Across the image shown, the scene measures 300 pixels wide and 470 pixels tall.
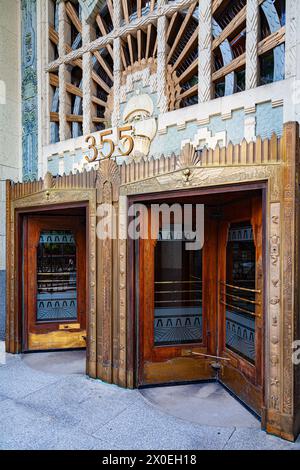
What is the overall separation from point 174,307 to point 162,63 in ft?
12.4

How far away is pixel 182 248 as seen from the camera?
4.52 m

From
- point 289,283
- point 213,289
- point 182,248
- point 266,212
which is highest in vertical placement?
point 266,212

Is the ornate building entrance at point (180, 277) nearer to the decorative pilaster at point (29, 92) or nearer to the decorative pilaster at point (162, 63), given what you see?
the decorative pilaster at point (162, 63)

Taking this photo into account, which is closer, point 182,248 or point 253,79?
point 253,79

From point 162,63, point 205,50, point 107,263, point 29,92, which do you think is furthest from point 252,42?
point 29,92

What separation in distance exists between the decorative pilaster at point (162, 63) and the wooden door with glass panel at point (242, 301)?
2.10 m

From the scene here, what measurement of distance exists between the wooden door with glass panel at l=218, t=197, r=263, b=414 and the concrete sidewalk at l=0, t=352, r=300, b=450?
12.1 inches

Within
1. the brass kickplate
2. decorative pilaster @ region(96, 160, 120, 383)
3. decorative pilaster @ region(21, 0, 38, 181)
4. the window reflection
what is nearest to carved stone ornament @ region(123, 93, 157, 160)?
decorative pilaster @ region(96, 160, 120, 383)

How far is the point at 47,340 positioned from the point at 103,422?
2771mm

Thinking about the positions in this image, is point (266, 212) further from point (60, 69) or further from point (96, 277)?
point (60, 69)

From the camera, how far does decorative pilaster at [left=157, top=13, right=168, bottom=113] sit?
505cm

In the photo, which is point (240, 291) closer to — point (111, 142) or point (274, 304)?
point (274, 304)
